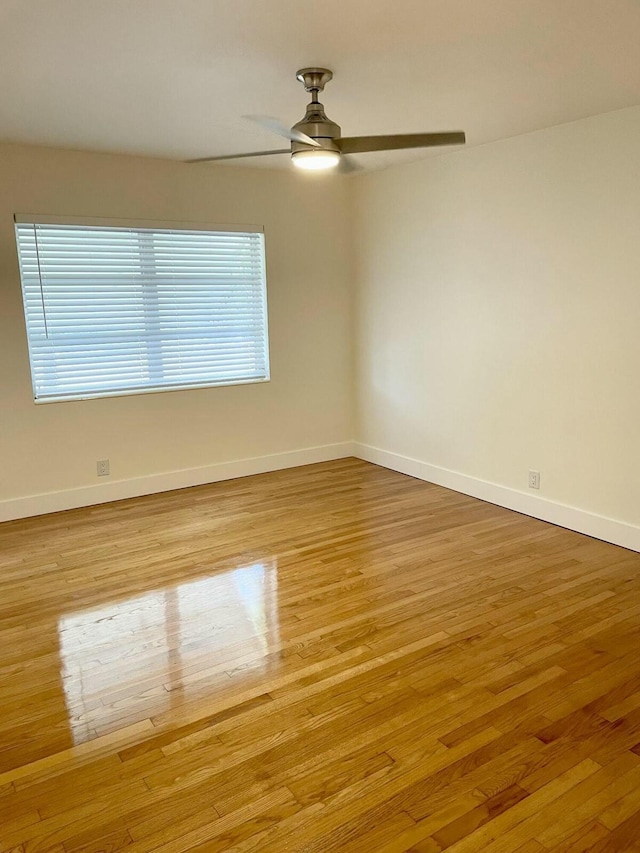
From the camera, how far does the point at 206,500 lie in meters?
4.55

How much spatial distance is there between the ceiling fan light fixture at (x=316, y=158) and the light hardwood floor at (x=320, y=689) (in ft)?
6.65

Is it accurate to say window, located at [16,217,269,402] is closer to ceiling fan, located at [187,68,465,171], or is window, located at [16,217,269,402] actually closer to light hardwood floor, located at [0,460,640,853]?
light hardwood floor, located at [0,460,640,853]

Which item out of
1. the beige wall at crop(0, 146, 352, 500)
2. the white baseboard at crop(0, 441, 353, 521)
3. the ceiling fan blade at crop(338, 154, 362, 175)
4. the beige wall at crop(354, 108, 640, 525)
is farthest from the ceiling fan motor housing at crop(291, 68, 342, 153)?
the white baseboard at crop(0, 441, 353, 521)

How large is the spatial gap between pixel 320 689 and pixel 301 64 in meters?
2.52

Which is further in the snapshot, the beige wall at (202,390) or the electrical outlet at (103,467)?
the electrical outlet at (103,467)

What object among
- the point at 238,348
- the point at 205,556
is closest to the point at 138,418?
the point at 238,348

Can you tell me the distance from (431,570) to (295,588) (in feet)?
2.44

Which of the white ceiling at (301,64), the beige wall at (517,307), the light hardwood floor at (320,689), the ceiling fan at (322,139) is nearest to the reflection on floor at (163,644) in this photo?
the light hardwood floor at (320,689)

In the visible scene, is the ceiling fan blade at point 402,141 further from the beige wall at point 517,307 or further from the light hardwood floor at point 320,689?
the light hardwood floor at point 320,689

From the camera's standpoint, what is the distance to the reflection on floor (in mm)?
2329

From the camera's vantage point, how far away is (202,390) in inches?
190

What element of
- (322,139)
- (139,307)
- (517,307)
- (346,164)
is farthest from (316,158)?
(139,307)

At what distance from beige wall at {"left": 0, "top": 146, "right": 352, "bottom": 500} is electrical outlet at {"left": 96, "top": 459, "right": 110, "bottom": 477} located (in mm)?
43

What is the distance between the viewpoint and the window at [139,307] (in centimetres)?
415
